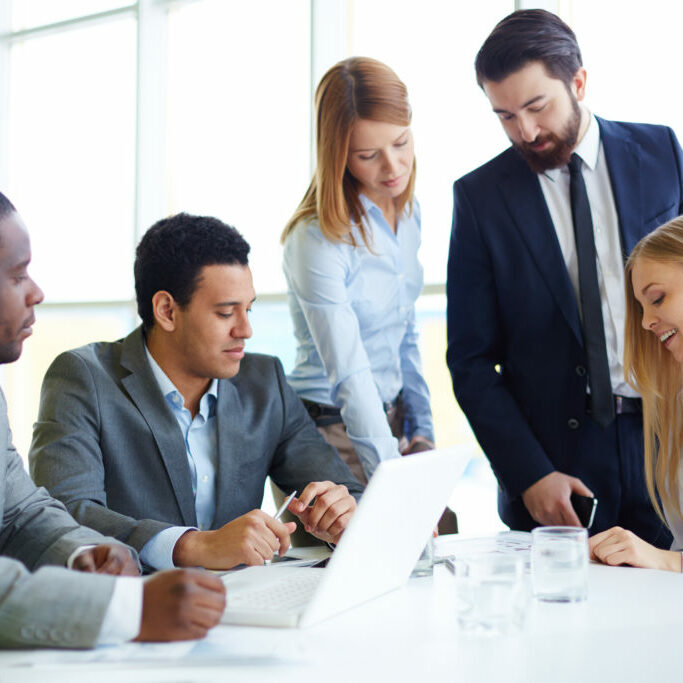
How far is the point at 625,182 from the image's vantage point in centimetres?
230

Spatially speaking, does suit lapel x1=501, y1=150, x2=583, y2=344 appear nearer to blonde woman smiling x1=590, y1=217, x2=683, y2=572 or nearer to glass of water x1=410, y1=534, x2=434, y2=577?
blonde woman smiling x1=590, y1=217, x2=683, y2=572

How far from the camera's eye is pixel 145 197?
4742 mm

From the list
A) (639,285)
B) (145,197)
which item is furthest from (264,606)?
(145,197)

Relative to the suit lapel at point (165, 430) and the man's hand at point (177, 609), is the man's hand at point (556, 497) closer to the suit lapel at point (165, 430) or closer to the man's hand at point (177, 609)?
the suit lapel at point (165, 430)

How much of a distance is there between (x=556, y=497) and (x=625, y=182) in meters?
0.80

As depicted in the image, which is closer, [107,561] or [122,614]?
[122,614]

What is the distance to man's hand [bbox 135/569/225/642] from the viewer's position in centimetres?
108

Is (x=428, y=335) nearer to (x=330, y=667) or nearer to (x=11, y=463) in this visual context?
(x=11, y=463)

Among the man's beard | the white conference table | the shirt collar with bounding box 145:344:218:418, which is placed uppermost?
the man's beard

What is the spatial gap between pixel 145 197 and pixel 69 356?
2806 millimetres

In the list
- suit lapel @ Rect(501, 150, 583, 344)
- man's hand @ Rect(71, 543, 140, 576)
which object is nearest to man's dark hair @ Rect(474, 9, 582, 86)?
suit lapel @ Rect(501, 150, 583, 344)

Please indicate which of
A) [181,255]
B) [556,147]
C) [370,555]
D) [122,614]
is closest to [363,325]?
[181,255]

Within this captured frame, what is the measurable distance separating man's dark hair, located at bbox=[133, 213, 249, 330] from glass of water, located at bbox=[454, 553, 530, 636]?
1.18 m

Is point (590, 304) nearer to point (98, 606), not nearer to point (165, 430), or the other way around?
point (165, 430)
